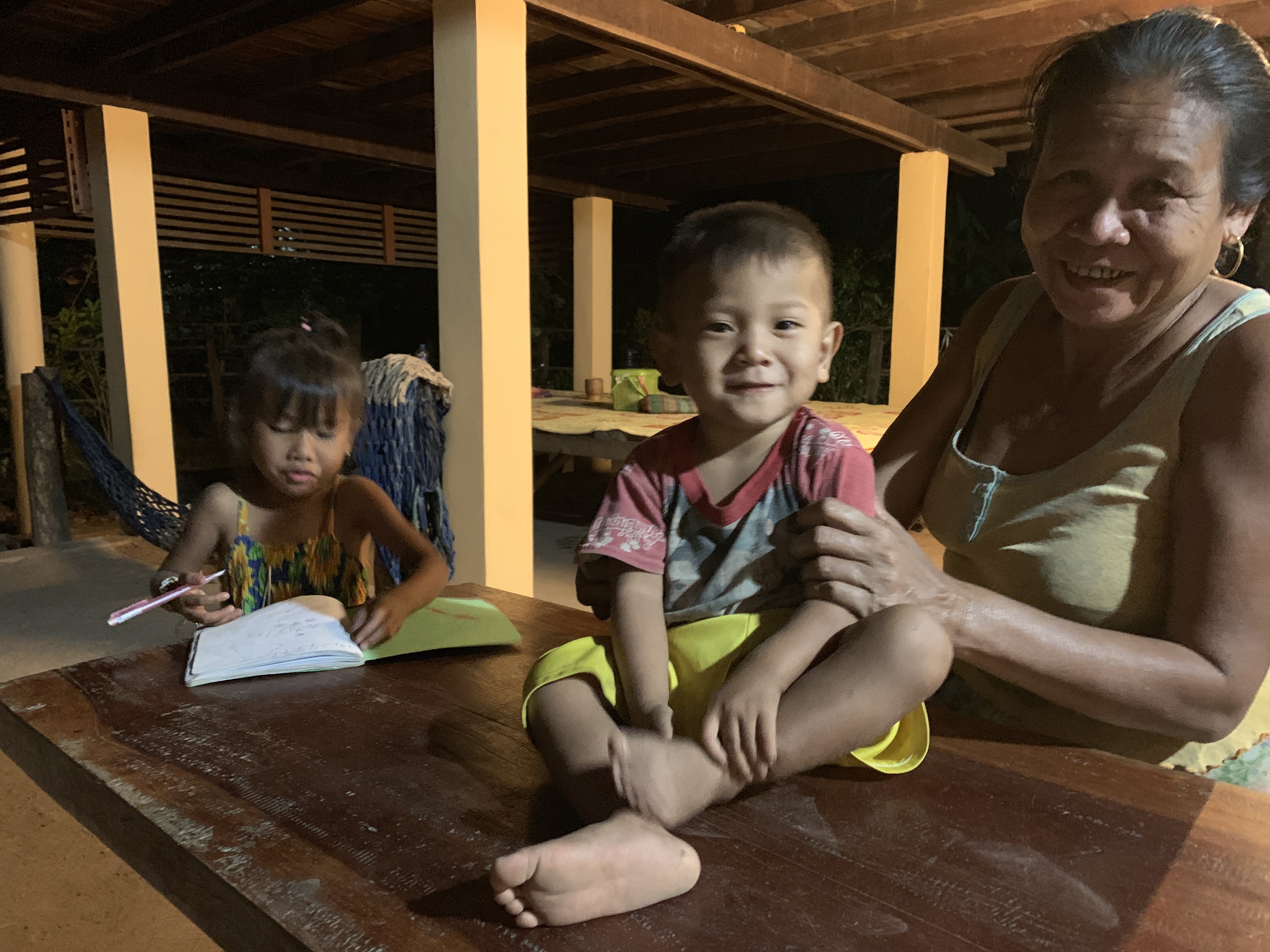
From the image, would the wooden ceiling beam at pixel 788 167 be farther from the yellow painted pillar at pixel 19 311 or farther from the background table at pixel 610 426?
the yellow painted pillar at pixel 19 311

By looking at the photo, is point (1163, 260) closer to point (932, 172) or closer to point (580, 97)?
point (580, 97)

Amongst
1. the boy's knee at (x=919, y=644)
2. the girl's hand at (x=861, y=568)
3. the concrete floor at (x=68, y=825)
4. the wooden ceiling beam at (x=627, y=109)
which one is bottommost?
the concrete floor at (x=68, y=825)

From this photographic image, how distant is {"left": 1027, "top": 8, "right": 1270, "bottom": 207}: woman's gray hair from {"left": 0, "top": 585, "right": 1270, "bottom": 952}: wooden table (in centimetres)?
68

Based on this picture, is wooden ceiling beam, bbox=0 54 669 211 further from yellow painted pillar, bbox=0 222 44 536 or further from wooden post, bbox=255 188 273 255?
yellow painted pillar, bbox=0 222 44 536

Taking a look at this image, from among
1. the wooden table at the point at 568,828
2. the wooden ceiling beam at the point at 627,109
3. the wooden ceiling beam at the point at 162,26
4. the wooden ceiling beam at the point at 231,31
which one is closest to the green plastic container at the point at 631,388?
the wooden ceiling beam at the point at 627,109

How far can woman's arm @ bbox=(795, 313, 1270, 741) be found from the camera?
2.91 feet

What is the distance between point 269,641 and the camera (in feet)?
4.21

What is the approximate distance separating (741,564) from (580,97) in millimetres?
4137

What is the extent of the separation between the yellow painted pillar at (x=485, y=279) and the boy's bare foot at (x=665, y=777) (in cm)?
200

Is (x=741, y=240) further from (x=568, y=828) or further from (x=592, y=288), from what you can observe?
(x=592, y=288)

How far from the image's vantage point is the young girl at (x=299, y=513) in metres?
Answer: 1.47

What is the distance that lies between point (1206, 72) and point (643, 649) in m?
0.87

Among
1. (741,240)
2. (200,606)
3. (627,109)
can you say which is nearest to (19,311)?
(627,109)

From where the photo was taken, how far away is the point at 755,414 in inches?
38.8
